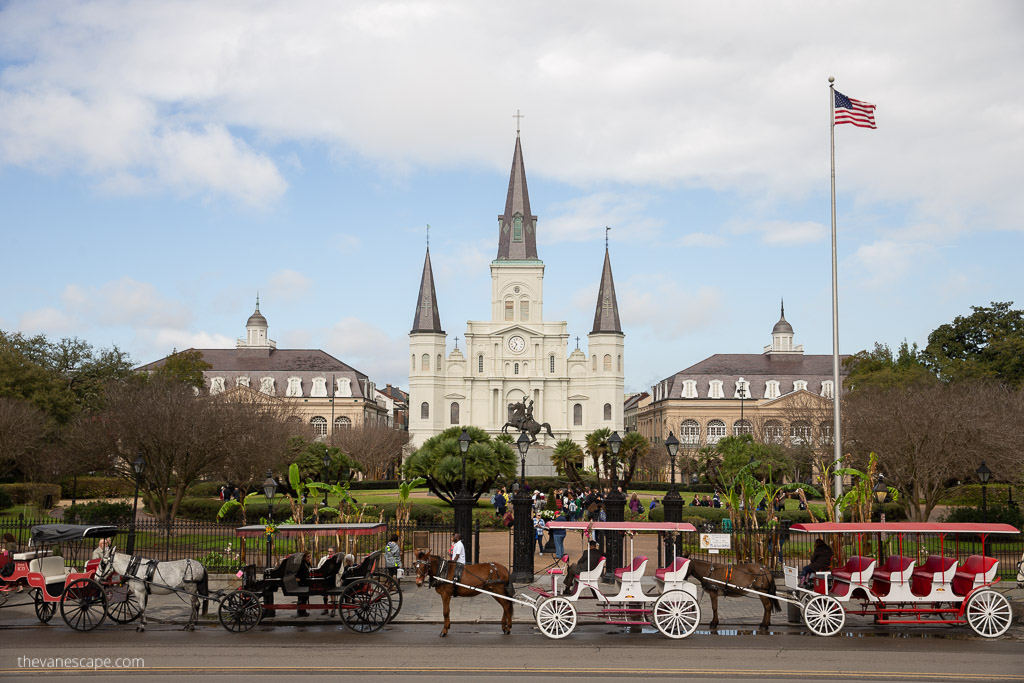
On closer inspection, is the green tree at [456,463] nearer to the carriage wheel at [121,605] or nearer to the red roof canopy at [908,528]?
the carriage wheel at [121,605]

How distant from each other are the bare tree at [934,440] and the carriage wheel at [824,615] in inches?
767

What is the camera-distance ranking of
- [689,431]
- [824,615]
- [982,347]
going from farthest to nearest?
1. [689,431]
2. [982,347]
3. [824,615]

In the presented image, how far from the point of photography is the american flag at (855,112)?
24367mm

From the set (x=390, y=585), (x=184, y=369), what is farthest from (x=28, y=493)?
(x=390, y=585)

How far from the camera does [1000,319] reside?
195 feet

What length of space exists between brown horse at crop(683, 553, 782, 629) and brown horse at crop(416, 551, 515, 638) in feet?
10.2

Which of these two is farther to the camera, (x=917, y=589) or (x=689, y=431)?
(x=689, y=431)

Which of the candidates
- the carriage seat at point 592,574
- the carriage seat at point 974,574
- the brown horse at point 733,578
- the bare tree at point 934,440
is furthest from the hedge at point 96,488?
the carriage seat at point 974,574

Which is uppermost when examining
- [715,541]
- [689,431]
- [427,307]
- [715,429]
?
[427,307]

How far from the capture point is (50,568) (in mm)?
15391

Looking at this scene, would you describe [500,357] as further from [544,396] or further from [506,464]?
[506,464]

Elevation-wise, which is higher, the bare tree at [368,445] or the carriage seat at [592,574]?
the bare tree at [368,445]

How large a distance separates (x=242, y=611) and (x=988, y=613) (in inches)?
465

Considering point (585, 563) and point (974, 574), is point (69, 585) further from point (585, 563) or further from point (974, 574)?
point (974, 574)
